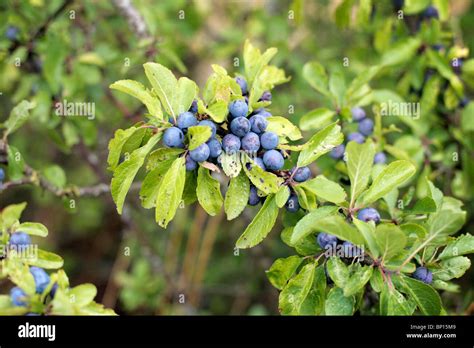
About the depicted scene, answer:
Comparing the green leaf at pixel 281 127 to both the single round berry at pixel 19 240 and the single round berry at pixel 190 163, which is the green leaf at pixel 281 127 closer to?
the single round berry at pixel 190 163

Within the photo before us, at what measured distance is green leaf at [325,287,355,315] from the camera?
141 cm

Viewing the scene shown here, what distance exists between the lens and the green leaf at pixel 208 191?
140cm

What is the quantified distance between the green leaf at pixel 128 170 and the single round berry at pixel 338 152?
0.74 meters

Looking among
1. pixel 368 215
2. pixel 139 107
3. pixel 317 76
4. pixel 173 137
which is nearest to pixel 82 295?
pixel 173 137

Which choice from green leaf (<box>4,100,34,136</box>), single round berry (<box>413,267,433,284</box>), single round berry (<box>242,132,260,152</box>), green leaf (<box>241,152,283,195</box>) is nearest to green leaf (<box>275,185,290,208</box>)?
green leaf (<box>241,152,283,195</box>)

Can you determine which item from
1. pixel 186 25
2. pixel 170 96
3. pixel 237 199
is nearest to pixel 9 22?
pixel 186 25

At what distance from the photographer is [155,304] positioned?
317cm

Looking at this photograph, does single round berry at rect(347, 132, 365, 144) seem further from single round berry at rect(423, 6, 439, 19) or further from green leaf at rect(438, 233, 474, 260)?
single round berry at rect(423, 6, 439, 19)

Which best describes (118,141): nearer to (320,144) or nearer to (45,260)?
(45,260)

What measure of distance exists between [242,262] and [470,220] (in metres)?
1.41

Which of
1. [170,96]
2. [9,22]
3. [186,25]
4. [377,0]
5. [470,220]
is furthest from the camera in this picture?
[186,25]
